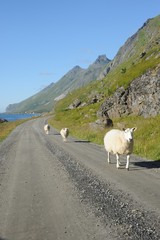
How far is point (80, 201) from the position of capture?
12.8 metres

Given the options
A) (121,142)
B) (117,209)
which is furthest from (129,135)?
(117,209)

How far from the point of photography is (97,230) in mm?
9578

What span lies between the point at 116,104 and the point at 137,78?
594 centimetres

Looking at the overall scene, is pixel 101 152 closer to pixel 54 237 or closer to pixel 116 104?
pixel 54 237

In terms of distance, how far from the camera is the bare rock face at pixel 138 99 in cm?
4750

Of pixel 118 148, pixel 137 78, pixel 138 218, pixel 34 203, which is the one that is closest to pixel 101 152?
pixel 118 148

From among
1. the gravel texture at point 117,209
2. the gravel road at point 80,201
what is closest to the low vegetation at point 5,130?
the gravel road at point 80,201

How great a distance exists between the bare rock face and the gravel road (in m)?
27.2

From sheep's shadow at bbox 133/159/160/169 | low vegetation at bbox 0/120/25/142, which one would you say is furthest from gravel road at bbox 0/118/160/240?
low vegetation at bbox 0/120/25/142

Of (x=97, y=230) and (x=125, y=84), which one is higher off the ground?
(x=125, y=84)

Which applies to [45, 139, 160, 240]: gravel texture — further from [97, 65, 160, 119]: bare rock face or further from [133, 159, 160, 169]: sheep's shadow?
[97, 65, 160, 119]: bare rock face

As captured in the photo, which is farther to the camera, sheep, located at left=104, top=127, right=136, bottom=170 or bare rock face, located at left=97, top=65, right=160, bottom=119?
bare rock face, located at left=97, top=65, right=160, bottom=119

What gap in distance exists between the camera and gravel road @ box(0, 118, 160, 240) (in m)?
9.58

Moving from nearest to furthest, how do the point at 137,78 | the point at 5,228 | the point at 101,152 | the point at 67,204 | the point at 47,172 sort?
1. the point at 5,228
2. the point at 67,204
3. the point at 47,172
4. the point at 101,152
5. the point at 137,78
